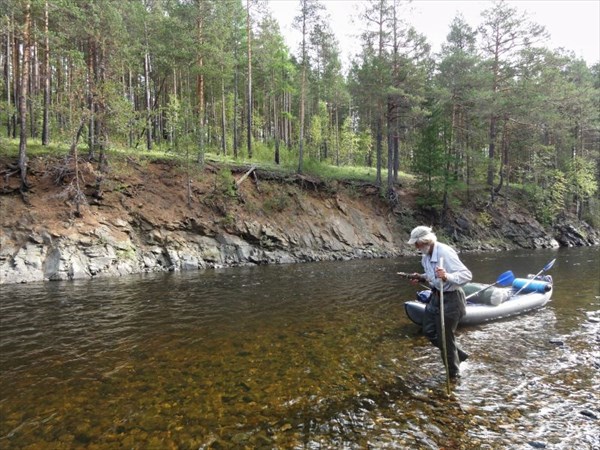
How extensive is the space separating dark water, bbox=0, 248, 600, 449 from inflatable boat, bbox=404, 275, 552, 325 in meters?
0.35

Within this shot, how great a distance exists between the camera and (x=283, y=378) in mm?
6328

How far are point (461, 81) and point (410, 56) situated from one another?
575 cm

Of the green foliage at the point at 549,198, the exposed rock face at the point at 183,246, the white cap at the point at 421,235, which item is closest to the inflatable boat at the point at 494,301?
the white cap at the point at 421,235

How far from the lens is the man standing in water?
18.9 feet

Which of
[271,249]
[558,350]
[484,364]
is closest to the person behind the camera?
[484,364]

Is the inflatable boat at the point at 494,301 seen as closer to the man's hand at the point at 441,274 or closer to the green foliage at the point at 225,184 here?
the man's hand at the point at 441,274

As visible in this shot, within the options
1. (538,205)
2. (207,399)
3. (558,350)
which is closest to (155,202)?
(207,399)

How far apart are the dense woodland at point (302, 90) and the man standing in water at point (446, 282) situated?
20102mm

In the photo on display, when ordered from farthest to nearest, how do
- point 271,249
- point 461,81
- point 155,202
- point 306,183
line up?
point 461,81, point 306,183, point 271,249, point 155,202

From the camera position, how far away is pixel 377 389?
19.3 ft

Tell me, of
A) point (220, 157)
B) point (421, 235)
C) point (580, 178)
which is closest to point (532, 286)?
point (421, 235)

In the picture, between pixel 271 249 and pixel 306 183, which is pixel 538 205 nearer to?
pixel 306 183

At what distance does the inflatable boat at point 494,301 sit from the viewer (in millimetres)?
9523

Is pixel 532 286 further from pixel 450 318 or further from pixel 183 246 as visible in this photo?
pixel 183 246
